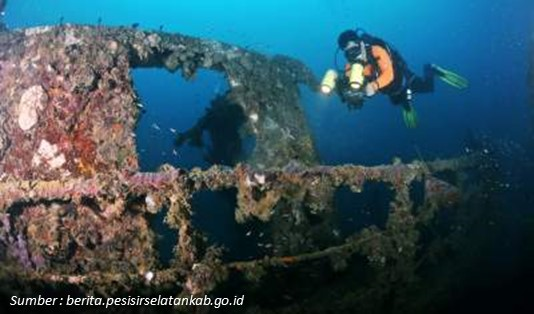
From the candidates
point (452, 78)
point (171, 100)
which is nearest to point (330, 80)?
point (452, 78)

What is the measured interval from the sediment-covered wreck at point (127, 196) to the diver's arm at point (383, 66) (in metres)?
1.49

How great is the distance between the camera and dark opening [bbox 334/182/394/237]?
10.5 meters

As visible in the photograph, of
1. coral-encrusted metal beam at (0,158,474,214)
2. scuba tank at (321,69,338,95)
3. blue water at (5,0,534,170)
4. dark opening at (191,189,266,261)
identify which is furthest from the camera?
blue water at (5,0,534,170)

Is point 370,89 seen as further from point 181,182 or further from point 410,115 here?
point 181,182

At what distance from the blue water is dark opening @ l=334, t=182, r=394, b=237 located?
9.99ft

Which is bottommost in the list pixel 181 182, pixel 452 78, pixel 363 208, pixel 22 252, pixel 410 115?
pixel 22 252

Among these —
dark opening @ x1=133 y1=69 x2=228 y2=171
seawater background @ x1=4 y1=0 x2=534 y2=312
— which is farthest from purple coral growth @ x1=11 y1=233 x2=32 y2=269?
dark opening @ x1=133 y1=69 x2=228 y2=171

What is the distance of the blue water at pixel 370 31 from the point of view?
Answer: 3011 cm

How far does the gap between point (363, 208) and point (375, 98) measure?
3360cm

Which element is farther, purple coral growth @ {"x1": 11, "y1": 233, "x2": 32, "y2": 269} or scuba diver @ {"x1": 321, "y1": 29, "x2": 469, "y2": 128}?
scuba diver @ {"x1": 321, "y1": 29, "x2": 469, "y2": 128}

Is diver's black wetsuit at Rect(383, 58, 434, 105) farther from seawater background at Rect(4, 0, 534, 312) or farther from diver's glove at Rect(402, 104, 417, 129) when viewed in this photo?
seawater background at Rect(4, 0, 534, 312)

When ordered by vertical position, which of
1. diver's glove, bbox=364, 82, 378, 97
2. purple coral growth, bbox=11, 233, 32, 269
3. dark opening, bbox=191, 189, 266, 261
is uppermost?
diver's glove, bbox=364, 82, 378, 97

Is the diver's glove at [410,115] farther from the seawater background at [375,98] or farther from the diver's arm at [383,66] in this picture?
the seawater background at [375,98]

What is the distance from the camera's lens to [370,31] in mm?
127438
